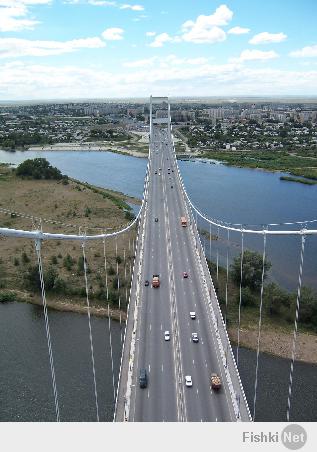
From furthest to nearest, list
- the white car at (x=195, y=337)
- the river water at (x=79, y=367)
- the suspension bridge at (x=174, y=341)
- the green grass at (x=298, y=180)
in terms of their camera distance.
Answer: the green grass at (x=298, y=180) → the white car at (x=195, y=337) → the river water at (x=79, y=367) → the suspension bridge at (x=174, y=341)

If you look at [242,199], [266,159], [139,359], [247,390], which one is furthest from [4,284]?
[266,159]

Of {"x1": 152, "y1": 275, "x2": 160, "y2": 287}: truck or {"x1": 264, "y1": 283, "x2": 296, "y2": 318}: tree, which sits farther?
{"x1": 264, "y1": 283, "x2": 296, "y2": 318}: tree

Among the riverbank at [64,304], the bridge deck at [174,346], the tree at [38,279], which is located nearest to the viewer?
the bridge deck at [174,346]

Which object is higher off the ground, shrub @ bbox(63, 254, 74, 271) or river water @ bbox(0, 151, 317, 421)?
shrub @ bbox(63, 254, 74, 271)

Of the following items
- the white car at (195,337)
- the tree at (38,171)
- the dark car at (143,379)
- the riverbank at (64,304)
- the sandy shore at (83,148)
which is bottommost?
the riverbank at (64,304)

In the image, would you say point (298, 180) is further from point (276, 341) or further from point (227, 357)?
point (227, 357)

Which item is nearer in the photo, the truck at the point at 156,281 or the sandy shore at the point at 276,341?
the sandy shore at the point at 276,341

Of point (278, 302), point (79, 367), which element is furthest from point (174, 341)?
point (278, 302)

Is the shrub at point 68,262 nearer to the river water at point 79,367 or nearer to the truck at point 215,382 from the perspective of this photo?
the river water at point 79,367

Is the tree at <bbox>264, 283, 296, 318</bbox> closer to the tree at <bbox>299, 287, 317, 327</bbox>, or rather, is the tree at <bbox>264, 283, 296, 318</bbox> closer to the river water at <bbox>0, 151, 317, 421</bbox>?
the tree at <bbox>299, 287, 317, 327</bbox>

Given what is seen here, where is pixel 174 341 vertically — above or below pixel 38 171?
below

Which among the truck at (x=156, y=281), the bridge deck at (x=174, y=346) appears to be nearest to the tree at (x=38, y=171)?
the bridge deck at (x=174, y=346)

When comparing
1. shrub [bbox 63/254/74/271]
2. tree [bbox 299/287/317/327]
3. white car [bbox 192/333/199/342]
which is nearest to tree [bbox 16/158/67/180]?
shrub [bbox 63/254/74/271]
